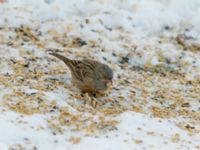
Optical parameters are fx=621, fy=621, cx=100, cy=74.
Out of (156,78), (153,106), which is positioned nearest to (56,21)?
(156,78)

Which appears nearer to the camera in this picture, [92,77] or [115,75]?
[92,77]

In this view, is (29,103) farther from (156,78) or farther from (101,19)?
(101,19)

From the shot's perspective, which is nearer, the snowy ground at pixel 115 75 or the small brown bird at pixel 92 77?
the snowy ground at pixel 115 75

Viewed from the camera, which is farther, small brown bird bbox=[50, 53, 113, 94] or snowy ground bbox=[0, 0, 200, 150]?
small brown bird bbox=[50, 53, 113, 94]
